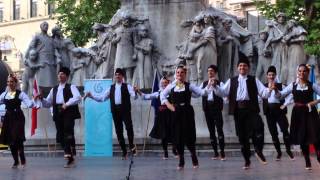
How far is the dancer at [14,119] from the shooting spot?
61.8 feet

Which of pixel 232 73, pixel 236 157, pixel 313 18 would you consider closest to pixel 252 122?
pixel 236 157

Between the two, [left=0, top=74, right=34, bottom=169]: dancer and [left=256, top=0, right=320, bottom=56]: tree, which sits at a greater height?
[left=256, top=0, right=320, bottom=56]: tree

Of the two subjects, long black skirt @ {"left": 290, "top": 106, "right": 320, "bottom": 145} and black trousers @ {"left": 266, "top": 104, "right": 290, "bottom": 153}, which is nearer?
long black skirt @ {"left": 290, "top": 106, "right": 320, "bottom": 145}

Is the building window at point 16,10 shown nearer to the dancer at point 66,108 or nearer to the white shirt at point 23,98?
the dancer at point 66,108

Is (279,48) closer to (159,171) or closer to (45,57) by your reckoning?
(45,57)

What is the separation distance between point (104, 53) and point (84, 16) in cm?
3324

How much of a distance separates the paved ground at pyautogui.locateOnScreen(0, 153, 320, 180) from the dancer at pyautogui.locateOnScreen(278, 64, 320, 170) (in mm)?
497

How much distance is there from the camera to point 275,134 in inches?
808

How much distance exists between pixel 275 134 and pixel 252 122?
11.9 ft

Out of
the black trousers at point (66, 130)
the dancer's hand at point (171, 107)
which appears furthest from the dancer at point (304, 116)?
the black trousers at point (66, 130)

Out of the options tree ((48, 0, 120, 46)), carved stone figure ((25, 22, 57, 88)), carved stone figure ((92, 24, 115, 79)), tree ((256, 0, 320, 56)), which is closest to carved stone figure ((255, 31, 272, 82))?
carved stone figure ((92, 24, 115, 79))

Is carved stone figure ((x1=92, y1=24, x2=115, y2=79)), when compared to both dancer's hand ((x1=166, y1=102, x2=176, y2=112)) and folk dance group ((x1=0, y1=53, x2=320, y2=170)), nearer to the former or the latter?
folk dance group ((x1=0, y1=53, x2=320, y2=170))

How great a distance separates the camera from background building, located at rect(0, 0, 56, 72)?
91000 millimetres

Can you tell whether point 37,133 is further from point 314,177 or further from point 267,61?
point 314,177
